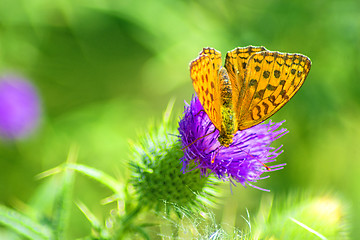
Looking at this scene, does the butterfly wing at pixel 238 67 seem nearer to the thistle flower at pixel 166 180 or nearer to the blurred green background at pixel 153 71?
the thistle flower at pixel 166 180

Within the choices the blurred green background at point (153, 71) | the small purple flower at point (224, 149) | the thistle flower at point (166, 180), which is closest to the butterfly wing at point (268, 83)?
the small purple flower at point (224, 149)

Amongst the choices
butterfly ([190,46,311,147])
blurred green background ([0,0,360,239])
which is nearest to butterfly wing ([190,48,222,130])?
butterfly ([190,46,311,147])

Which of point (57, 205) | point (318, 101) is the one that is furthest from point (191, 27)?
point (57, 205)

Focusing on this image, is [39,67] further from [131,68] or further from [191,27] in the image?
[191,27]

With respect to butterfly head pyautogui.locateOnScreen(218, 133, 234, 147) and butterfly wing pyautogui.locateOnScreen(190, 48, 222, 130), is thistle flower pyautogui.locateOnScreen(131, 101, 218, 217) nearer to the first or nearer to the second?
butterfly head pyautogui.locateOnScreen(218, 133, 234, 147)

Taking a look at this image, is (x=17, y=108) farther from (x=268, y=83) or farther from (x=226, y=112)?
(x=268, y=83)
